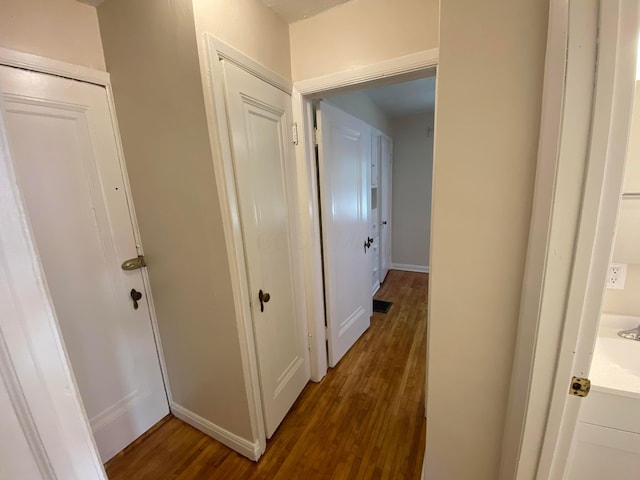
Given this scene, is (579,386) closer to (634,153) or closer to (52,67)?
(634,153)

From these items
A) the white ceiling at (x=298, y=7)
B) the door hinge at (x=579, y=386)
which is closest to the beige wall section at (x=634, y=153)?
the door hinge at (x=579, y=386)

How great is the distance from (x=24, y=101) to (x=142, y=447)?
1809 millimetres

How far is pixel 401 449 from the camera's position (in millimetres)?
1428

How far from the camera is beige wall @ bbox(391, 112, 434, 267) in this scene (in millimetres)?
3805

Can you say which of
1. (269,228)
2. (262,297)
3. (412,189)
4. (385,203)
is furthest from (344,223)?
(412,189)

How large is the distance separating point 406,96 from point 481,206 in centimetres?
251

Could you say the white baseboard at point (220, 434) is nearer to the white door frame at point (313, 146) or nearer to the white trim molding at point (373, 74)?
the white door frame at point (313, 146)

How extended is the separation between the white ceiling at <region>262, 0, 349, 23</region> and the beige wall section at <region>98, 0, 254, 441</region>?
528 mm

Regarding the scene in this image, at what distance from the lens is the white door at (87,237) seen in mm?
1097

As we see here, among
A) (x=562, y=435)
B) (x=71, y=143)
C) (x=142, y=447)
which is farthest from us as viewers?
(x=142, y=447)

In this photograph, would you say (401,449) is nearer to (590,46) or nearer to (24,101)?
(590,46)

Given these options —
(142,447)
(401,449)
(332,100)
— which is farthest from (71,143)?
(401,449)

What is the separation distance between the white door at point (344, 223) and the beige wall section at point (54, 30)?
115 centimetres

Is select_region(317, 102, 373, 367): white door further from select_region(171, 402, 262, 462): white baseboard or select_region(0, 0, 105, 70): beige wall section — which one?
select_region(0, 0, 105, 70): beige wall section
